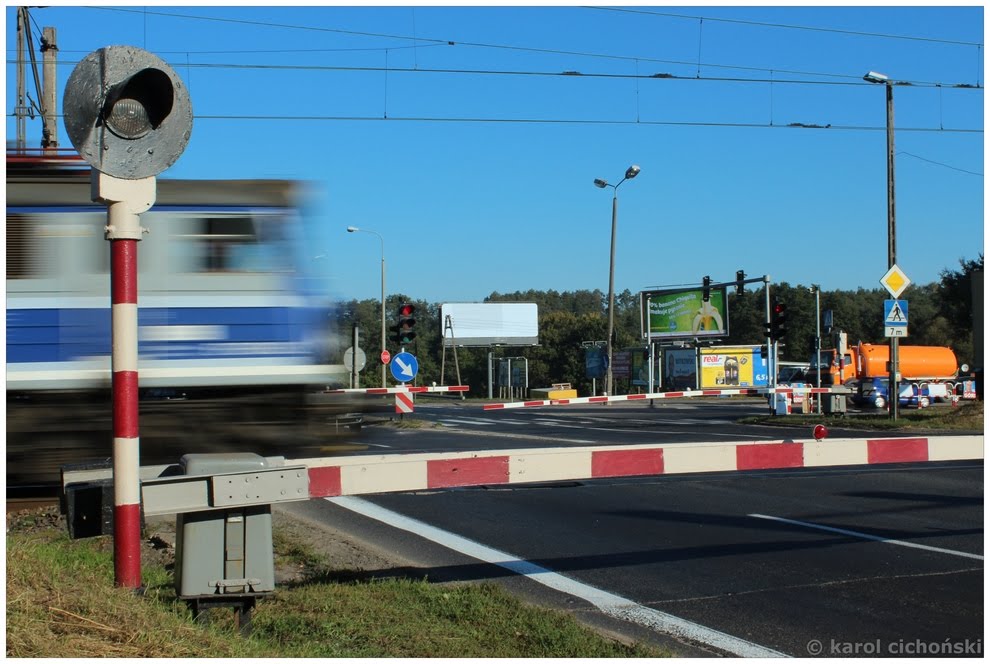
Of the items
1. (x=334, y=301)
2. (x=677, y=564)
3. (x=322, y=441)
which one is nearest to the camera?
(x=677, y=564)

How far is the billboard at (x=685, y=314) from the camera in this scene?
5838 centimetres

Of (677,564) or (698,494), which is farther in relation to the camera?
(698,494)

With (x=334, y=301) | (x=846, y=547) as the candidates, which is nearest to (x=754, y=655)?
(x=846, y=547)

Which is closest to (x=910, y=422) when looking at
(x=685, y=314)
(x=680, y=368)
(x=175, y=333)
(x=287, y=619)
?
(x=175, y=333)

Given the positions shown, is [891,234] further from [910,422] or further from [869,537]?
[869,537]

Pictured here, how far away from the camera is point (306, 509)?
10773 mm

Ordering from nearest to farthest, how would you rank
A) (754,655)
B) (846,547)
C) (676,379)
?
(754,655) → (846,547) → (676,379)

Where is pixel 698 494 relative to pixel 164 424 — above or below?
below

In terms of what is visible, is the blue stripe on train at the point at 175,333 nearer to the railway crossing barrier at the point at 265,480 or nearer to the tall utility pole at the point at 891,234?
the railway crossing barrier at the point at 265,480

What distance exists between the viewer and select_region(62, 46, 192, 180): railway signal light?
165 inches

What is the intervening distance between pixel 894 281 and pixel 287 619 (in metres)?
20.8

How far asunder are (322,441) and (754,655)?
257 inches

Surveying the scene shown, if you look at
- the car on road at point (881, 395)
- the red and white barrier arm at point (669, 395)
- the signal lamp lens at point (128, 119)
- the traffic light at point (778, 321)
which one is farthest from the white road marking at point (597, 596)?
the car on road at point (881, 395)

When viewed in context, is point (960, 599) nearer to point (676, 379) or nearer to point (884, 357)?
point (884, 357)
